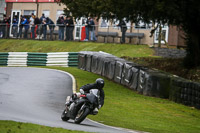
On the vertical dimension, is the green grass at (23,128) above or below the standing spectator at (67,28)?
below

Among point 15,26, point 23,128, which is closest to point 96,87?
point 23,128

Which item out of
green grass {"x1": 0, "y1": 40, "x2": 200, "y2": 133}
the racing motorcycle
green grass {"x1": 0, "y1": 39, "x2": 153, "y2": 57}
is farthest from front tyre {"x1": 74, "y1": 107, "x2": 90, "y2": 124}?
green grass {"x1": 0, "y1": 39, "x2": 153, "y2": 57}

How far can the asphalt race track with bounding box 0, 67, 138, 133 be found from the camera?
13.8 metres

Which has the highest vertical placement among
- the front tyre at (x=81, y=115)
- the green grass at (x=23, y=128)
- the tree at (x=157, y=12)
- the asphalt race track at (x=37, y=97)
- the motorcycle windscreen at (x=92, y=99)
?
the tree at (x=157, y=12)

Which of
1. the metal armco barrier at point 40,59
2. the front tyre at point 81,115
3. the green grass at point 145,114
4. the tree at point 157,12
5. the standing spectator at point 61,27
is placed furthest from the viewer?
the standing spectator at point 61,27

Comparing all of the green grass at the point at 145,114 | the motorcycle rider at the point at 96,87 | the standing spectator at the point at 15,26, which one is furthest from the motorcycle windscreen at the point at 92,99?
the standing spectator at the point at 15,26

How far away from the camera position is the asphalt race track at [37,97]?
13.8 m

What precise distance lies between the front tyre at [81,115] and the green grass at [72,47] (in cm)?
2255

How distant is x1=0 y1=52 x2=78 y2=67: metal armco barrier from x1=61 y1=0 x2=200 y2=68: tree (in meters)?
6.79

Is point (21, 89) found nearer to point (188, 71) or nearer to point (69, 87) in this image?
point (69, 87)

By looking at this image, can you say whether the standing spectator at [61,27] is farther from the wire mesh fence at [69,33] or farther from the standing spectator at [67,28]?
the standing spectator at [67,28]

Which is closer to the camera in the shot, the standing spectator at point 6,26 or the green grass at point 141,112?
the green grass at point 141,112

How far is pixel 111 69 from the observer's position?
29.0 meters

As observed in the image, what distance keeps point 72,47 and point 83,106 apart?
2768 centimetres
